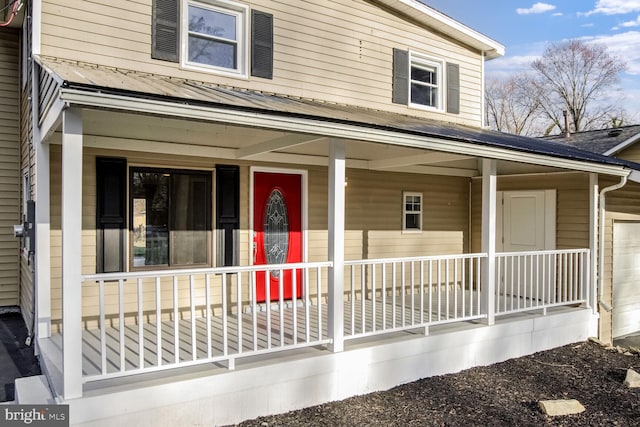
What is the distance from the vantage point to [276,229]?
695cm

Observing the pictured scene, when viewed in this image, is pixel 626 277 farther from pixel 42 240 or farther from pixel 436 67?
pixel 42 240

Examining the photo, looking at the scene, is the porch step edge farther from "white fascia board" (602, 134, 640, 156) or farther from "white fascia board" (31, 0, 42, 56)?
"white fascia board" (602, 134, 640, 156)

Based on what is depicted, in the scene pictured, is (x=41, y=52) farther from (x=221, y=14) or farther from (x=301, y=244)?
(x=301, y=244)

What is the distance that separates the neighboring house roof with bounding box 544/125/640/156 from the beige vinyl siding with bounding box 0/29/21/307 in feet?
36.5

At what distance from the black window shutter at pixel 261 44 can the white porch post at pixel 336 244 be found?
2.32 m

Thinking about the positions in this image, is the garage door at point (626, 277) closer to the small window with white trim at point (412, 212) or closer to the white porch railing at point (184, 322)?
the small window with white trim at point (412, 212)

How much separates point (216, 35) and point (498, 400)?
536cm

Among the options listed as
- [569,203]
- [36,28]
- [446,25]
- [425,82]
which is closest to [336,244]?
[36,28]

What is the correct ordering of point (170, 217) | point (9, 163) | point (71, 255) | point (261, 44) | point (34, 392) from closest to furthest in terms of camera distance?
point (71, 255) < point (34, 392) < point (170, 217) < point (261, 44) < point (9, 163)

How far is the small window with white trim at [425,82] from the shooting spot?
27.2 ft

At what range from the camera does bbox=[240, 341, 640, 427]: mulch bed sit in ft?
14.3

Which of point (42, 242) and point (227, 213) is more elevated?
point (227, 213)

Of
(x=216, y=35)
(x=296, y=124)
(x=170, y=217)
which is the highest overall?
(x=216, y=35)

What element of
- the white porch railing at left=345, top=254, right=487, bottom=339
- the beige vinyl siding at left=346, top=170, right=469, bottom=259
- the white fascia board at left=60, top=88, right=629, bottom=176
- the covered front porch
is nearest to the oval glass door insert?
the covered front porch
